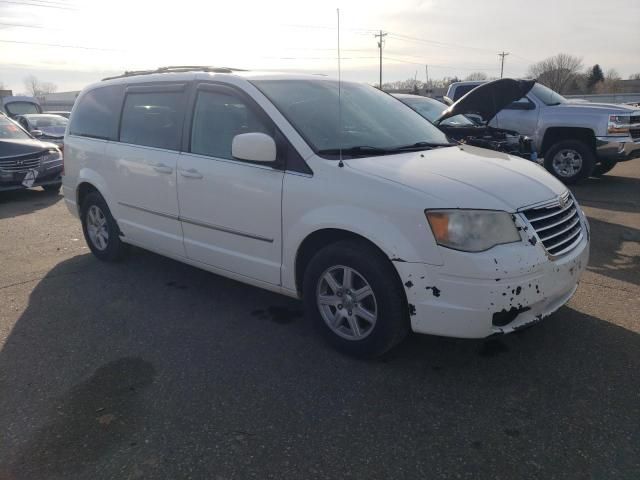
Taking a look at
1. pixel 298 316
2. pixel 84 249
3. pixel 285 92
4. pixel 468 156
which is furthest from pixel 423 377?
pixel 84 249

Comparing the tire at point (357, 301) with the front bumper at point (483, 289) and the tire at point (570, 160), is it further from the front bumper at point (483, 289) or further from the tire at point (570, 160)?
the tire at point (570, 160)

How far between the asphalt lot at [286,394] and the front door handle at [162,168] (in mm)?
1111

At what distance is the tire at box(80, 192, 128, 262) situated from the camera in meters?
5.29

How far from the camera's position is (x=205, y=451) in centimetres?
256

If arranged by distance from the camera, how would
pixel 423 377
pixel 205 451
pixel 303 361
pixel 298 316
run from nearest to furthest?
pixel 205 451
pixel 423 377
pixel 303 361
pixel 298 316

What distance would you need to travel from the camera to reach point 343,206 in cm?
318

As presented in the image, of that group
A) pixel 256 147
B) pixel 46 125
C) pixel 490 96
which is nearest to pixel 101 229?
pixel 256 147

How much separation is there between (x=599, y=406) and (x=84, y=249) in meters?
5.54

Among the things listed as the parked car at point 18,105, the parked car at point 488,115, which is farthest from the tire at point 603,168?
the parked car at point 18,105

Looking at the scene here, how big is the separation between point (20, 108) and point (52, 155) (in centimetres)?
1242

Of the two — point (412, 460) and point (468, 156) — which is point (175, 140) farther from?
point (412, 460)

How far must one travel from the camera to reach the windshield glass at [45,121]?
649 inches

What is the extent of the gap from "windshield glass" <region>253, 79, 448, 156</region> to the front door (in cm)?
24

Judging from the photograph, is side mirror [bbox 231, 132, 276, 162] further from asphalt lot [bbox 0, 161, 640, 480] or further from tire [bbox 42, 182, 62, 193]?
tire [bbox 42, 182, 62, 193]
